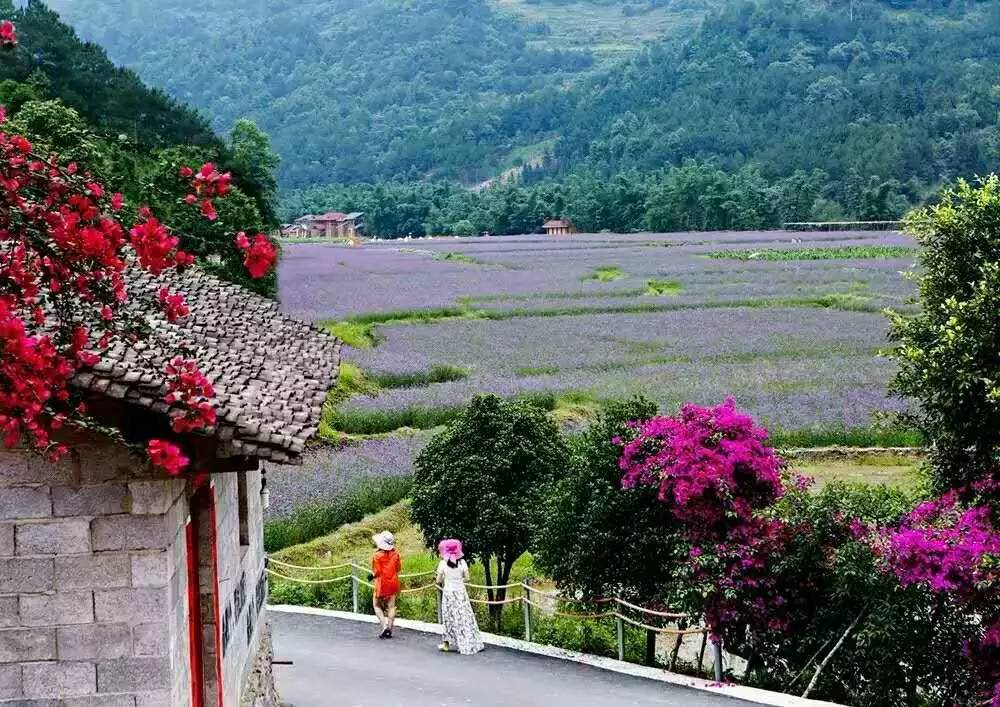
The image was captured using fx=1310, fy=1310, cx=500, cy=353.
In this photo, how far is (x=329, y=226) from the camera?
163m

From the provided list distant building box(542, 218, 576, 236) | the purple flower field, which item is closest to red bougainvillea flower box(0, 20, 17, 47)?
the purple flower field

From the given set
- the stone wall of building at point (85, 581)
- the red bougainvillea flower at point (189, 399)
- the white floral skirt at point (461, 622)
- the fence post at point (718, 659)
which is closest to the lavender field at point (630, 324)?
the fence post at point (718, 659)

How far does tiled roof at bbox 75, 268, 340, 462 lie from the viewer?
7.15 metres

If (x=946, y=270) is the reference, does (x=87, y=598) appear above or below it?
below

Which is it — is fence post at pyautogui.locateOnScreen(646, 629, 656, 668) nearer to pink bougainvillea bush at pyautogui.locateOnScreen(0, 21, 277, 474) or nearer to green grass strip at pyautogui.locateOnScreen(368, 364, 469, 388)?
pink bougainvillea bush at pyautogui.locateOnScreen(0, 21, 277, 474)

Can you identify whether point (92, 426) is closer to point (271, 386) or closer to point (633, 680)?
point (271, 386)

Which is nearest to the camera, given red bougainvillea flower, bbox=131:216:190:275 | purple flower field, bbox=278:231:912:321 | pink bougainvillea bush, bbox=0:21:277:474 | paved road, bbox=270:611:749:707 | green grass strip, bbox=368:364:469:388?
pink bougainvillea bush, bbox=0:21:277:474

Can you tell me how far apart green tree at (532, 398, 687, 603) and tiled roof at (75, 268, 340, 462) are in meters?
3.50

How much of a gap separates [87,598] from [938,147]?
14460 cm

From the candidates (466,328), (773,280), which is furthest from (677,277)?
(466,328)

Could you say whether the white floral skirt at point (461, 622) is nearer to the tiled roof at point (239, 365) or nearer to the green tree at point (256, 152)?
the tiled roof at point (239, 365)

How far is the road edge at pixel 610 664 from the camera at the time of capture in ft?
42.7

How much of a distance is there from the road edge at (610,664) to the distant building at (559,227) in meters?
117

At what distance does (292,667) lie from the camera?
15312 mm
